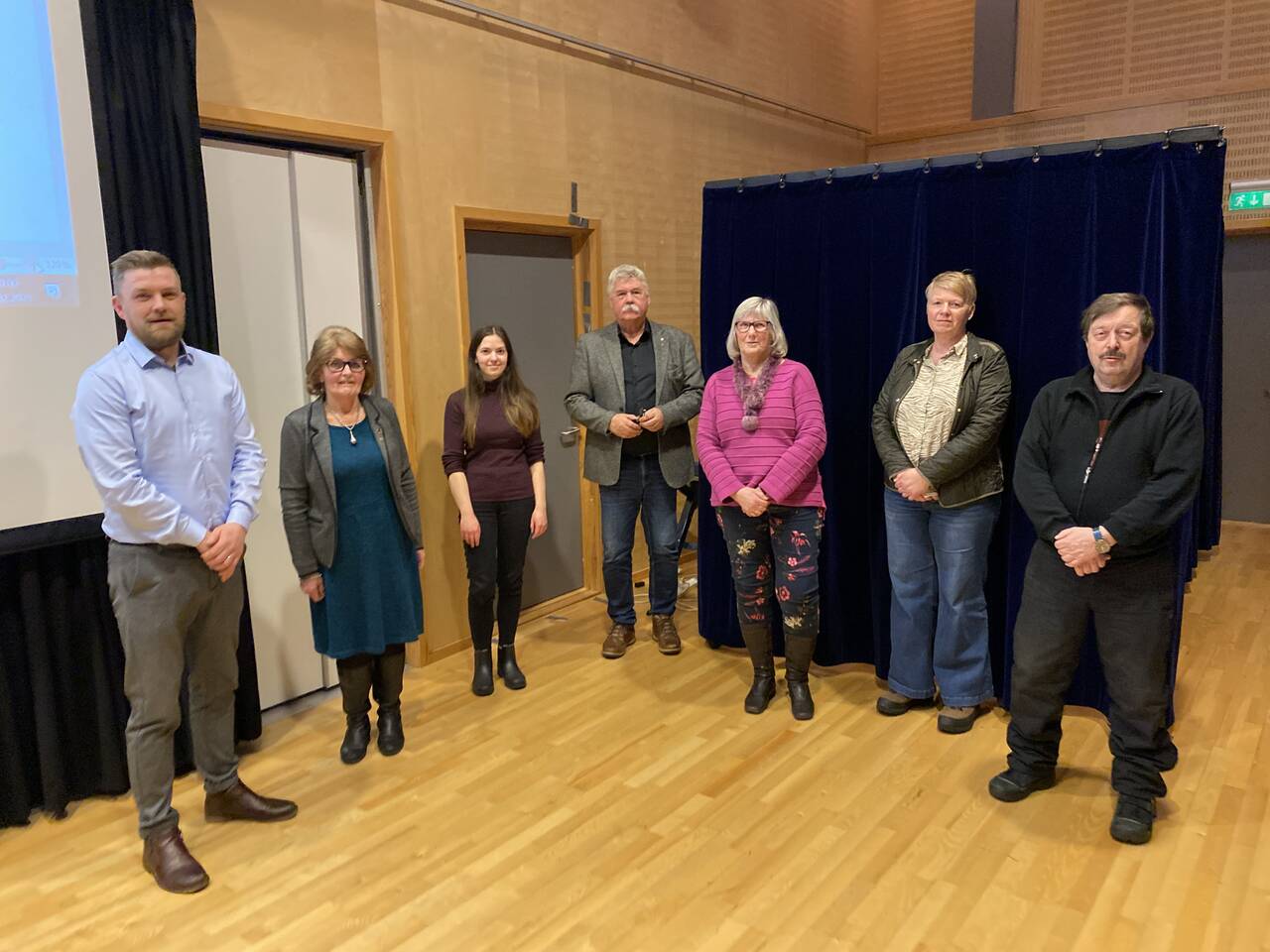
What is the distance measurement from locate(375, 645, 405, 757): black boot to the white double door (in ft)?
2.08

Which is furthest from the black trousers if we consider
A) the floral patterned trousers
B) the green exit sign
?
the green exit sign

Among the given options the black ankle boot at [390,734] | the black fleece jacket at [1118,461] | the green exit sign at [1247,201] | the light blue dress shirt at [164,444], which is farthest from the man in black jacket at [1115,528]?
the green exit sign at [1247,201]

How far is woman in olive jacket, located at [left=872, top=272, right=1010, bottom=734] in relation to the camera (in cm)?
299

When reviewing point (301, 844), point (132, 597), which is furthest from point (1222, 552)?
point (132, 597)

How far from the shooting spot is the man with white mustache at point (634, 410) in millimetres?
3680

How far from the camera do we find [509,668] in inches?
144

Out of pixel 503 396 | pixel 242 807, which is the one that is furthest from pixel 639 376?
pixel 242 807

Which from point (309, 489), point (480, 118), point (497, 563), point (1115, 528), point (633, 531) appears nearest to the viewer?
point (1115, 528)

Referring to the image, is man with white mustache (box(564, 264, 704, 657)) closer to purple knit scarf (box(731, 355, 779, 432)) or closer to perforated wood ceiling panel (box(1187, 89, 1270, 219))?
purple knit scarf (box(731, 355, 779, 432))

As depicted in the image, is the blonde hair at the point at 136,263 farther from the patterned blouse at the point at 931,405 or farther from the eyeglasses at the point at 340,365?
the patterned blouse at the point at 931,405

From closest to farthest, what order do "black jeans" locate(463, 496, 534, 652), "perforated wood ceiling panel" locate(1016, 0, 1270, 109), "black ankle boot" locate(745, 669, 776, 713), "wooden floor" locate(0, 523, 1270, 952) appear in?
"wooden floor" locate(0, 523, 1270, 952) < "black ankle boot" locate(745, 669, 776, 713) < "black jeans" locate(463, 496, 534, 652) < "perforated wood ceiling panel" locate(1016, 0, 1270, 109)

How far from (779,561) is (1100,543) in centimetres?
112

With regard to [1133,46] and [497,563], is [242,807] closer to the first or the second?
[497,563]

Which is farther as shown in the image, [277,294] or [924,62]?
[924,62]
